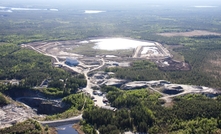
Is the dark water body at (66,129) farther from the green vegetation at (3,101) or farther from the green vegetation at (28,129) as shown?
the green vegetation at (3,101)

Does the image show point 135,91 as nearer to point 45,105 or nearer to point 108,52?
point 45,105

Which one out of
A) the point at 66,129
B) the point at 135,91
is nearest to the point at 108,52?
the point at 135,91

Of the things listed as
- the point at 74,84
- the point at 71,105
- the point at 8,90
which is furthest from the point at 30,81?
the point at 71,105

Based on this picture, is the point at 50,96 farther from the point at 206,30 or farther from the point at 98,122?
the point at 206,30

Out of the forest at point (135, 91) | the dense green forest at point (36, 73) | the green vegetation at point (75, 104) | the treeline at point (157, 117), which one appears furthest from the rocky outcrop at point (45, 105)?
the treeline at point (157, 117)

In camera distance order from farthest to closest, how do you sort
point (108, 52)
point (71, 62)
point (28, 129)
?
1. point (108, 52)
2. point (71, 62)
3. point (28, 129)

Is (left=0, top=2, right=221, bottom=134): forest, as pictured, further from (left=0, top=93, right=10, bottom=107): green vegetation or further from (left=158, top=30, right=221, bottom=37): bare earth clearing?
(left=158, top=30, right=221, bottom=37): bare earth clearing
